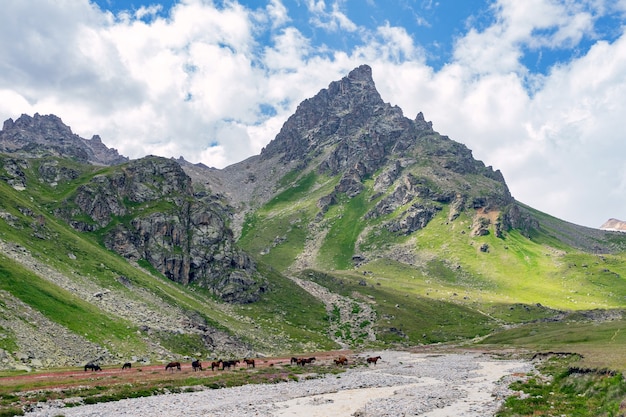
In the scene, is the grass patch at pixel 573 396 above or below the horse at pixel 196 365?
above

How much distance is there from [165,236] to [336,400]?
148099mm

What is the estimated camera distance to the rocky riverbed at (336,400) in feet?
132

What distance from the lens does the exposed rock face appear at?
16988 cm

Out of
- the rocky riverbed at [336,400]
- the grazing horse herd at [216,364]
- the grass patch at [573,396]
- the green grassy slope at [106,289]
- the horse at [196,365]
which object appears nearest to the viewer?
the grass patch at [573,396]

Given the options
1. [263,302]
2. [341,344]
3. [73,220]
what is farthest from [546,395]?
[73,220]

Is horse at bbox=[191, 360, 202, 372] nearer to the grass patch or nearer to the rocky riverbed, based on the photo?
the rocky riverbed

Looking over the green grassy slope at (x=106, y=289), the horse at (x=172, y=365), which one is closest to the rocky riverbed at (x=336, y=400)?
the horse at (x=172, y=365)

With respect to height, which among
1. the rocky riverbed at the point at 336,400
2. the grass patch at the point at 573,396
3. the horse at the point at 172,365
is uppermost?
the grass patch at the point at 573,396

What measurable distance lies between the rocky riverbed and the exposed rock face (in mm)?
114198

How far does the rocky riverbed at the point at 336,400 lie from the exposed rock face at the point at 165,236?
114 metres

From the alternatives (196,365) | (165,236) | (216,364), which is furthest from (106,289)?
(165,236)

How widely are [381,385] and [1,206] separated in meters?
128

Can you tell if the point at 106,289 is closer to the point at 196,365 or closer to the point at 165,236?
the point at 196,365

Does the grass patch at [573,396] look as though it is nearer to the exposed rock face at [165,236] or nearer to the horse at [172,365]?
the horse at [172,365]
